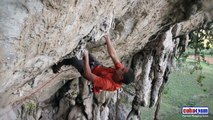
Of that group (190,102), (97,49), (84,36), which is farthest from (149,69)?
(190,102)

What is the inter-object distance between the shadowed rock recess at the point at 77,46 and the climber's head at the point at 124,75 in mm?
562

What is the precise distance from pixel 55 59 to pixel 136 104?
21.2 feet

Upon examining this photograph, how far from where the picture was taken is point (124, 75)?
4.84 meters

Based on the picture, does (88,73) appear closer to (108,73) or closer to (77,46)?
(108,73)

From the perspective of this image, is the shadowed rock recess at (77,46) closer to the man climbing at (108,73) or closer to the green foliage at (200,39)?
the man climbing at (108,73)

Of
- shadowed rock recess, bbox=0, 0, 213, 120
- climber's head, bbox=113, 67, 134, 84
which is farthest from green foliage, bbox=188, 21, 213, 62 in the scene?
climber's head, bbox=113, 67, 134, 84

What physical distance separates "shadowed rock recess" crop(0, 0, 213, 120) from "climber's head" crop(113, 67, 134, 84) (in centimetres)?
56

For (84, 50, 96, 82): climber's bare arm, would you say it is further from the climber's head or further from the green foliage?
the green foliage

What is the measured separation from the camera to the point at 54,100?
9.06 meters

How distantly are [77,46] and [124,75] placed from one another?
731mm

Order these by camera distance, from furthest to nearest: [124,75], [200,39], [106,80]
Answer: [200,39] < [106,80] < [124,75]

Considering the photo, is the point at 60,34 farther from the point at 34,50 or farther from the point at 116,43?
the point at 116,43

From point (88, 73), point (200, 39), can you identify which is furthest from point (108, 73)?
point (200, 39)

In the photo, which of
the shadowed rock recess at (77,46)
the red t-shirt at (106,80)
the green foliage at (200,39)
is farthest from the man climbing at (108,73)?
the green foliage at (200,39)
